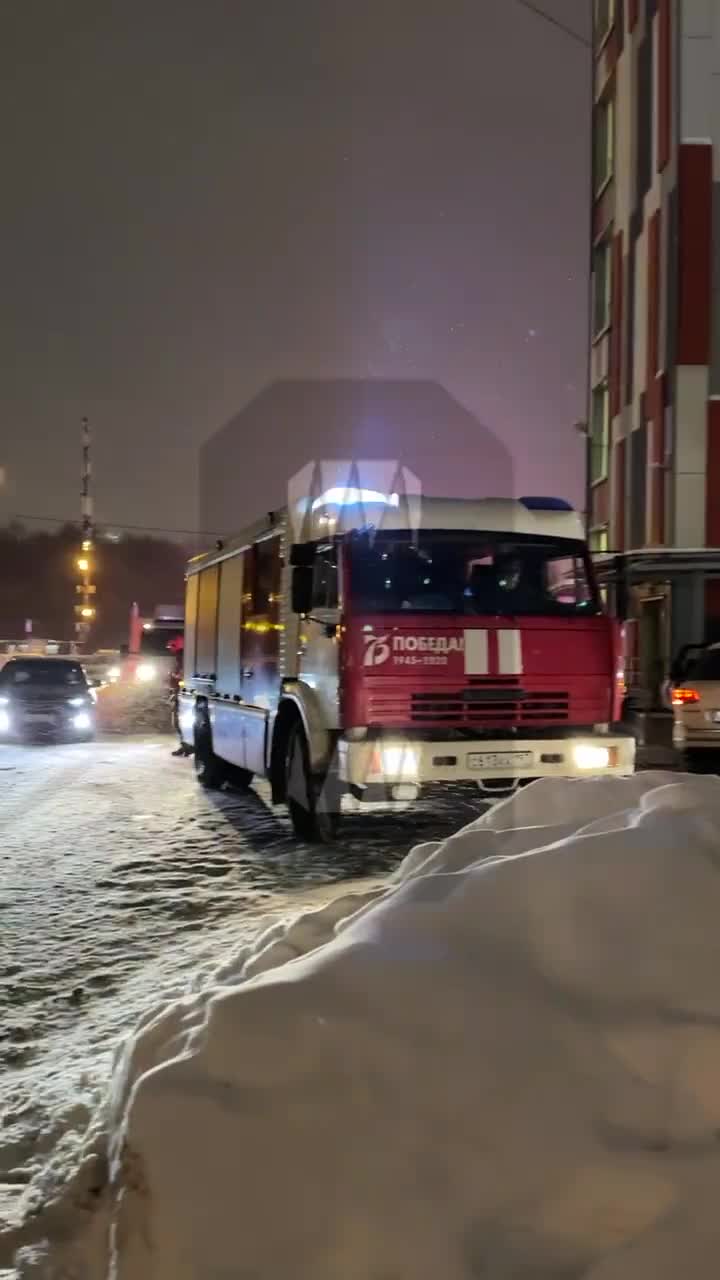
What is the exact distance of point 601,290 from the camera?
105 feet

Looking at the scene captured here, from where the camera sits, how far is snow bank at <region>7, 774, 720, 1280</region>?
248cm

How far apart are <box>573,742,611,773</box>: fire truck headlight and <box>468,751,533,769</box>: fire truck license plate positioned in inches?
15.9

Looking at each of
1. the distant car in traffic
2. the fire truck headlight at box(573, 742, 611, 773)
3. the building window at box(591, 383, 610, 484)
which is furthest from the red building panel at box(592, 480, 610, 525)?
the fire truck headlight at box(573, 742, 611, 773)

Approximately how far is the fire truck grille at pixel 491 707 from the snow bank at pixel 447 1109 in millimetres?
4295

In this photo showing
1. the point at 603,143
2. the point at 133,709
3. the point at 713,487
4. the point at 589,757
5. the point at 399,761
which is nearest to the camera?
the point at 399,761

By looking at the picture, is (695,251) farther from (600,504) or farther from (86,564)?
(86,564)

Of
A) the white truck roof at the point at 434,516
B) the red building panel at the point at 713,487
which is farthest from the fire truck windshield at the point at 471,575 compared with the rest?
the red building panel at the point at 713,487

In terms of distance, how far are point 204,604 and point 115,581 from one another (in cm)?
8156

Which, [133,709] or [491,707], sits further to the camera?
[133,709]

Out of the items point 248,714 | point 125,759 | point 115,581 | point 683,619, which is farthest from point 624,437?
point 115,581

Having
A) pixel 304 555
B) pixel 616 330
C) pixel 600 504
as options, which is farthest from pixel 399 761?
pixel 600 504

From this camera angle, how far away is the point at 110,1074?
4.02 meters

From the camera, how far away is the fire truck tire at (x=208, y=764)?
1237 centimetres

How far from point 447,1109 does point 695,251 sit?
25237mm
